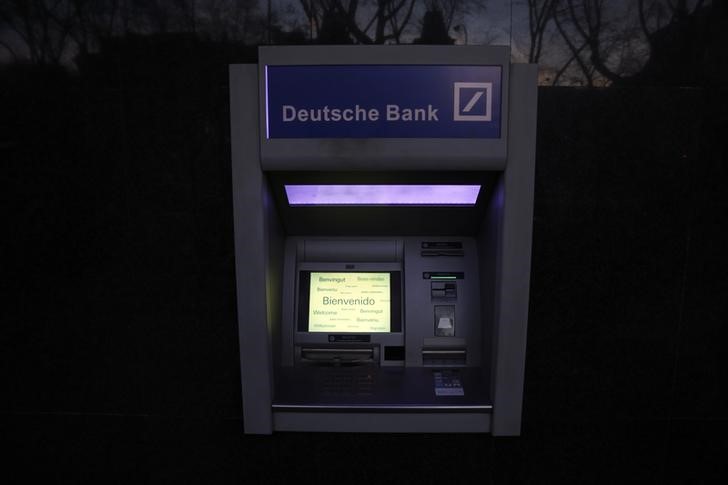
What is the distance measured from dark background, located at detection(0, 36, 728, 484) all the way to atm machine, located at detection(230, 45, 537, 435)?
47 cm

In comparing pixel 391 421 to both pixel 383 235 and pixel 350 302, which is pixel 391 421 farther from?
pixel 383 235

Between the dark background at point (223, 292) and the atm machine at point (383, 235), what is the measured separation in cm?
47

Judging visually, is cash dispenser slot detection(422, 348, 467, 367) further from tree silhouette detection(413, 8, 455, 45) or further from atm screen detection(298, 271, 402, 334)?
tree silhouette detection(413, 8, 455, 45)

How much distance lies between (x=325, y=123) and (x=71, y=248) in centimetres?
171

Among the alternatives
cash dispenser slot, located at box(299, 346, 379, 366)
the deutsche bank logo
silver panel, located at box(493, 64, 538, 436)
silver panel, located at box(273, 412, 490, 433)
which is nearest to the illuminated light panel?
silver panel, located at box(493, 64, 538, 436)

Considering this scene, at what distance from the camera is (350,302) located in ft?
7.74

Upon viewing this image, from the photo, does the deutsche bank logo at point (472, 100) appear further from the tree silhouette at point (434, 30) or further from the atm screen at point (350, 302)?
the atm screen at point (350, 302)

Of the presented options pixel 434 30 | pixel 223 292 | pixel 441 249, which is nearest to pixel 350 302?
pixel 441 249

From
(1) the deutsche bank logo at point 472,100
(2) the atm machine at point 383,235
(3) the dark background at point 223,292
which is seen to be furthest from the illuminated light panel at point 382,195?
(3) the dark background at point 223,292

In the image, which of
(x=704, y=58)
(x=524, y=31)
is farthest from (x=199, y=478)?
(x=704, y=58)

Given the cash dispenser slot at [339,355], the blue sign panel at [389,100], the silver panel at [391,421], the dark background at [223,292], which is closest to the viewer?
the blue sign panel at [389,100]

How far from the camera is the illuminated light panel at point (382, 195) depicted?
213 cm

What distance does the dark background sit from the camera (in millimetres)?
2426

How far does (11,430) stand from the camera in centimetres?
271
